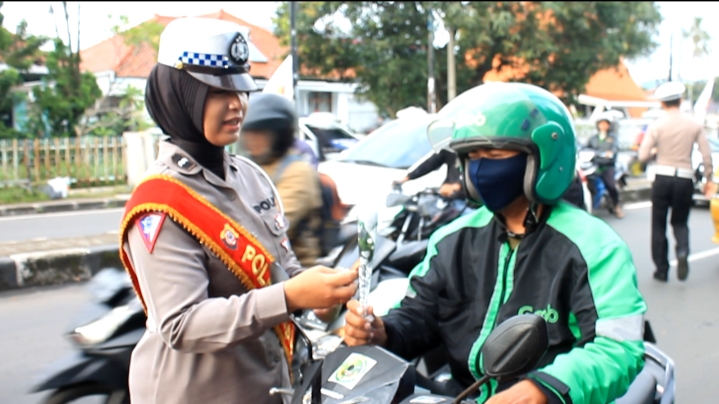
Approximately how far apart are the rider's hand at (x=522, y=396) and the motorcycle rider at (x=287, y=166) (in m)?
2.18

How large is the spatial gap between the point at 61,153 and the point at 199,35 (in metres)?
14.3

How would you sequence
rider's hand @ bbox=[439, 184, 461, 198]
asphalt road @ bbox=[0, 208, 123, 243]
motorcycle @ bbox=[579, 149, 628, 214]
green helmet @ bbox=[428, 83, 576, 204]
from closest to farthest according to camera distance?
green helmet @ bbox=[428, 83, 576, 204]
rider's hand @ bbox=[439, 184, 461, 198]
asphalt road @ bbox=[0, 208, 123, 243]
motorcycle @ bbox=[579, 149, 628, 214]

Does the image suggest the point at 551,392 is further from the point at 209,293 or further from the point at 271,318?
the point at 209,293

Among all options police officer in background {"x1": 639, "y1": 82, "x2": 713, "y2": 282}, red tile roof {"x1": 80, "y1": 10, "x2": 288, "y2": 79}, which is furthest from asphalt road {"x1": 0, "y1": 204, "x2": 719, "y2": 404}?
red tile roof {"x1": 80, "y1": 10, "x2": 288, "y2": 79}

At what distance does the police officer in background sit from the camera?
676 cm

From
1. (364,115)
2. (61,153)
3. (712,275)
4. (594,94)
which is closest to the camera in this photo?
(712,275)

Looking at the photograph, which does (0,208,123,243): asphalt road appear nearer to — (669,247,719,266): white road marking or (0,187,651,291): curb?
(0,187,651,291): curb

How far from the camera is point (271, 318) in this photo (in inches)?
62.6

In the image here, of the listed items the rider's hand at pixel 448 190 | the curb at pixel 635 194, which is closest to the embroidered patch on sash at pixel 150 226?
the rider's hand at pixel 448 190

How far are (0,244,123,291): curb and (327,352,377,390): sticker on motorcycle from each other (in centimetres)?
529

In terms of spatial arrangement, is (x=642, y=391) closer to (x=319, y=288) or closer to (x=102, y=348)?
(x=319, y=288)

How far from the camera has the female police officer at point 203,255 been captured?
1587mm

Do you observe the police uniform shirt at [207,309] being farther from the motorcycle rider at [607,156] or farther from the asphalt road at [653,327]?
the motorcycle rider at [607,156]

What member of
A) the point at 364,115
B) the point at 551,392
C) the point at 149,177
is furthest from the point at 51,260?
the point at 364,115
